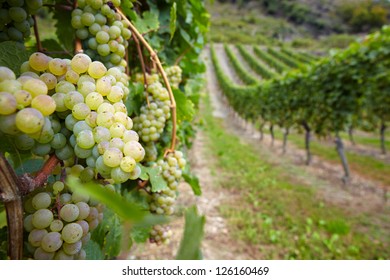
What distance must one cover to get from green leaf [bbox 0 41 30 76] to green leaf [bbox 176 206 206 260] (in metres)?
0.41

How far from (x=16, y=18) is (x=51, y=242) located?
0.43 m

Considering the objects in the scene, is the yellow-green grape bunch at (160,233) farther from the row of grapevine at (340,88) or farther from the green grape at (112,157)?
the row of grapevine at (340,88)

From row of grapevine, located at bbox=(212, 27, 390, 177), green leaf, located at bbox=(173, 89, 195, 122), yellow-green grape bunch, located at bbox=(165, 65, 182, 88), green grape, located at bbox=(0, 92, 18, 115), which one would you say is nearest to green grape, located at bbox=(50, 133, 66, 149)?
green grape, located at bbox=(0, 92, 18, 115)

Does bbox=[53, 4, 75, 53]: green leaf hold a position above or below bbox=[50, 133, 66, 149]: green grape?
above

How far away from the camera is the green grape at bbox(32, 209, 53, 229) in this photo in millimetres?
455

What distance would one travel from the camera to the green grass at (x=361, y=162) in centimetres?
700

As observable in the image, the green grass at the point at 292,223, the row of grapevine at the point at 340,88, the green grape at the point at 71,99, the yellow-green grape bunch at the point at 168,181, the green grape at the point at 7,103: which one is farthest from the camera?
the row of grapevine at the point at 340,88

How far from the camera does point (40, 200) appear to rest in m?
0.46

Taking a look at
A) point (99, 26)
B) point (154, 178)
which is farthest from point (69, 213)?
point (99, 26)

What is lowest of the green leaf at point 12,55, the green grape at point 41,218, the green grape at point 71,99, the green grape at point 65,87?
the green grape at point 41,218

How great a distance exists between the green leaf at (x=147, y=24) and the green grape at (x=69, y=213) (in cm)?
80

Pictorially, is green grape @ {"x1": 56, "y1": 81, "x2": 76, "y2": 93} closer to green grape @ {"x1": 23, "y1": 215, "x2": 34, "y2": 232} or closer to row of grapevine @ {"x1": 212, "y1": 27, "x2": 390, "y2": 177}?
green grape @ {"x1": 23, "y1": 215, "x2": 34, "y2": 232}

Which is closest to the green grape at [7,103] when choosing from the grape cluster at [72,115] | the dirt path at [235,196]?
the grape cluster at [72,115]

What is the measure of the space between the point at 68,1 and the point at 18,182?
586 millimetres
